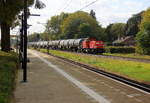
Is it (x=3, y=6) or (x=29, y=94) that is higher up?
(x=3, y=6)

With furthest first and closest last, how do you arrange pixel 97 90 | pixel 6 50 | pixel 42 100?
pixel 6 50 → pixel 97 90 → pixel 42 100

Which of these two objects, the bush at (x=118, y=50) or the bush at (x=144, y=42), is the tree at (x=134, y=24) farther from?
the bush at (x=144, y=42)

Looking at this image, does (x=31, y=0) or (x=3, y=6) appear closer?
(x=3, y=6)

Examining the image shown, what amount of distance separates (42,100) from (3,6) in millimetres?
16664

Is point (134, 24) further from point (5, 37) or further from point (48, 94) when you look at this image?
point (48, 94)

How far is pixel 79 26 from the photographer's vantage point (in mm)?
123375

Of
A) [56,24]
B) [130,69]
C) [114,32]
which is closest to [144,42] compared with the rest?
[130,69]

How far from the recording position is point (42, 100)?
11.2 meters

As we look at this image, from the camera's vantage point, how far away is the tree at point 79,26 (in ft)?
395

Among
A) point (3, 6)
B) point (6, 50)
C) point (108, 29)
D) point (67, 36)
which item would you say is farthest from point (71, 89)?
point (108, 29)

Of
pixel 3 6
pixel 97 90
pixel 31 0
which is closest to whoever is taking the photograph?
pixel 97 90

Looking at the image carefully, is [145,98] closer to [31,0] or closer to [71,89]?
[71,89]

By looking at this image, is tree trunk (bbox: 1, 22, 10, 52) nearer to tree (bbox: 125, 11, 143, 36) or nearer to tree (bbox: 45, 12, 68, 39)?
tree (bbox: 125, 11, 143, 36)

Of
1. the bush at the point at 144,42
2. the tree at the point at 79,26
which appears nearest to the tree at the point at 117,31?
the tree at the point at 79,26
